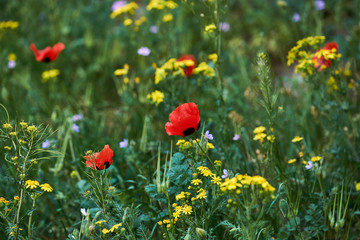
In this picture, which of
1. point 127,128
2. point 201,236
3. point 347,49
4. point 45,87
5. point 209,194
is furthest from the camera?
point 45,87

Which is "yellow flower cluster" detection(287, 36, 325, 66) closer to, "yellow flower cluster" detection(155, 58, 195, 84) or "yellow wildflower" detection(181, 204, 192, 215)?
"yellow flower cluster" detection(155, 58, 195, 84)

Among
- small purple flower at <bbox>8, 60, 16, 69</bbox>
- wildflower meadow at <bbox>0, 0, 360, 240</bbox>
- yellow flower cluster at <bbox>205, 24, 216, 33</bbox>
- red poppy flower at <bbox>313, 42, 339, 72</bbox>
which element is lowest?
small purple flower at <bbox>8, 60, 16, 69</bbox>

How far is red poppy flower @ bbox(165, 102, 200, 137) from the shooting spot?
1.68 m

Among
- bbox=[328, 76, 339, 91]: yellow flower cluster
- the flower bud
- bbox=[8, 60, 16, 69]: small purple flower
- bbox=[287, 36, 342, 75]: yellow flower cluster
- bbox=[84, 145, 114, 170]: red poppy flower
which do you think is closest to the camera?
the flower bud

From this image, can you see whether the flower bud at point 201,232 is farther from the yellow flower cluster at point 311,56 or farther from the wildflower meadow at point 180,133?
the yellow flower cluster at point 311,56

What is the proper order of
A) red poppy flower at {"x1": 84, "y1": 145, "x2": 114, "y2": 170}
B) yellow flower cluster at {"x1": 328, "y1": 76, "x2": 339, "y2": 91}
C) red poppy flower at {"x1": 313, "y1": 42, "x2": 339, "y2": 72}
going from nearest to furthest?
red poppy flower at {"x1": 84, "y1": 145, "x2": 114, "y2": 170}, red poppy flower at {"x1": 313, "y1": 42, "x2": 339, "y2": 72}, yellow flower cluster at {"x1": 328, "y1": 76, "x2": 339, "y2": 91}

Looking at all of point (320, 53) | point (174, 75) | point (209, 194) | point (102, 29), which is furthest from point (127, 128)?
point (102, 29)

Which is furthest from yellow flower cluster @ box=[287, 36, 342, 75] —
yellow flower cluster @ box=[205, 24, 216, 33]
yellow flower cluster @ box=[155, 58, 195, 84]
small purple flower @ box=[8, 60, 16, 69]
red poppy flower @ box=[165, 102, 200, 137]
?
small purple flower @ box=[8, 60, 16, 69]

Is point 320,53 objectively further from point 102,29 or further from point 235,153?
point 102,29

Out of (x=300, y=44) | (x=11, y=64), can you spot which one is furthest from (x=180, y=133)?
(x=11, y=64)

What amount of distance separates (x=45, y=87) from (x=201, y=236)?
2.66m

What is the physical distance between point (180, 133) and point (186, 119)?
0.24 ft

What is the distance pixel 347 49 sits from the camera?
3.44 m

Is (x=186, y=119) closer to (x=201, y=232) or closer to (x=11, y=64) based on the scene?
(x=201, y=232)
